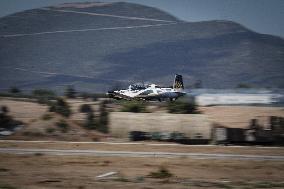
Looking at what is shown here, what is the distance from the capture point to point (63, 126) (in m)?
51.1

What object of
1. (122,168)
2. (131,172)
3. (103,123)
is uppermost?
(131,172)

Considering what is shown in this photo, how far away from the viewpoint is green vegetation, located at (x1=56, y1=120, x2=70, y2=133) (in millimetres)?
50594

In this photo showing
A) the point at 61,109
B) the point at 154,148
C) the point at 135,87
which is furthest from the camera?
the point at 135,87

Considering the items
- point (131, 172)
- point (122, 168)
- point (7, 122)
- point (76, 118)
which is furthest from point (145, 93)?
point (131, 172)

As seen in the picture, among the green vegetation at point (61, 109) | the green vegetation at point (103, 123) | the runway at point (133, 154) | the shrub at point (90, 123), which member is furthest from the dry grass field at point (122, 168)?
the green vegetation at point (61, 109)

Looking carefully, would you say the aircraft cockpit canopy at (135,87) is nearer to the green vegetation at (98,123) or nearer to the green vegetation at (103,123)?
the green vegetation at (103,123)

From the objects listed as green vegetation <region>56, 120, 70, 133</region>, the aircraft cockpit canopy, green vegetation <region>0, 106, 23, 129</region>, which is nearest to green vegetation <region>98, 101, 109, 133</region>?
green vegetation <region>56, 120, 70, 133</region>

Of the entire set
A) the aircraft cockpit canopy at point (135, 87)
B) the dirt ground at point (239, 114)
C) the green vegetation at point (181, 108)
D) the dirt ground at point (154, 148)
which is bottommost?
the dirt ground at point (239, 114)

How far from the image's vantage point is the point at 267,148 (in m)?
42.6

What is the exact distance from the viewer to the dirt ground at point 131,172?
22.8m

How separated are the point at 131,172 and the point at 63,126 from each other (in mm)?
23823

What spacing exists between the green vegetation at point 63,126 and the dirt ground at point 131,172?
1583 centimetres

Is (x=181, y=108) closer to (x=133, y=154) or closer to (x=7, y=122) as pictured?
(x=7, y=122)

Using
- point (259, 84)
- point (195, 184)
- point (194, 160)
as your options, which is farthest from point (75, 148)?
point (259, 84)
